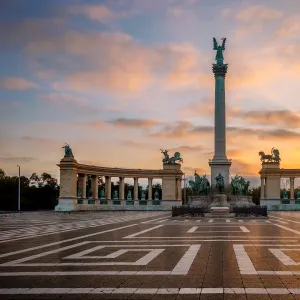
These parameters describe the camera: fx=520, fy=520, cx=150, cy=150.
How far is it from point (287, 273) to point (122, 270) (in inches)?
171

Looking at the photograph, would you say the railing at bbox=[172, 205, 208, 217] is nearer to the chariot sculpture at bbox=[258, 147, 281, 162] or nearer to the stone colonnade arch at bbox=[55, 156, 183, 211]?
the stone colonnade arch at bbox=[55, 156, 183, 211]

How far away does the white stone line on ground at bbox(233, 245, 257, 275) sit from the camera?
13830 millimetres

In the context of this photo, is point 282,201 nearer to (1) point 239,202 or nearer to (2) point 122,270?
(1) point 239,202

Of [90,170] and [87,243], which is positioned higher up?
[90,170]

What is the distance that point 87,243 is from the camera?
22875mm

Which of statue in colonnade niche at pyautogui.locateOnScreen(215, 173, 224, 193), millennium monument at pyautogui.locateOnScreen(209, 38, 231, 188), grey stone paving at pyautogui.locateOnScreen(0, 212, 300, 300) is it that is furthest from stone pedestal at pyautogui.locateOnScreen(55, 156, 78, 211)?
grey stone paving at pyautogui.locateOnScreen(0, 212, 300, 300)

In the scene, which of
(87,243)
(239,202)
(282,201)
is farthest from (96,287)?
(282,201)

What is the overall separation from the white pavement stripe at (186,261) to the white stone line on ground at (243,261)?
144cm

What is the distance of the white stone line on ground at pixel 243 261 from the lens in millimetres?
13830

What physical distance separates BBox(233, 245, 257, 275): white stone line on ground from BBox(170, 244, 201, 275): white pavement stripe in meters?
1.44

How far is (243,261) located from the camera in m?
15.9

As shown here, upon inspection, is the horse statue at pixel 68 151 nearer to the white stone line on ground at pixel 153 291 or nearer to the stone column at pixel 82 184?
the stone column at pixel 82 184

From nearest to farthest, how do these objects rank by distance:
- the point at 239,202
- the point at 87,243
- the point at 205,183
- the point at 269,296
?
1. the point at 269,296
2. the point at 87,243
3. the point at 239,202
4. the point at 205,183

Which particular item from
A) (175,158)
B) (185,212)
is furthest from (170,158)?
(185,212)
